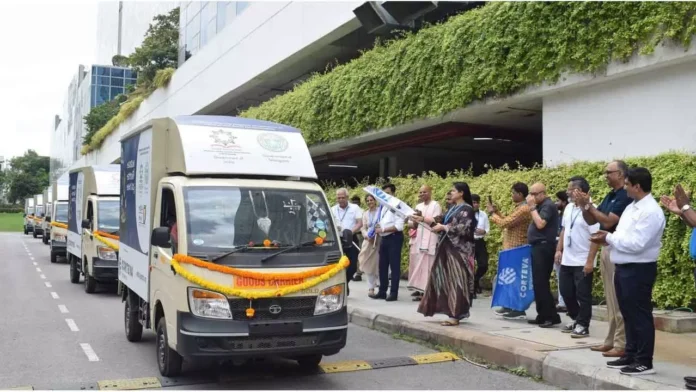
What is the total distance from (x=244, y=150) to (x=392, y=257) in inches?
192

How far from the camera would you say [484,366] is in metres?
7.09

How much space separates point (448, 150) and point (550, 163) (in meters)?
9.18

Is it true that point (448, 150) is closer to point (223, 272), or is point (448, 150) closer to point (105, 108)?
point (223, 272)

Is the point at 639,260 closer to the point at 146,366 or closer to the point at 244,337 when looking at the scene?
the point at 244,337

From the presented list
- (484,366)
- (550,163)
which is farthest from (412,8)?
(484,366)

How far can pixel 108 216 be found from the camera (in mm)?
13664

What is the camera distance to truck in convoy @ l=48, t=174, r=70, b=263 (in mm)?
21078

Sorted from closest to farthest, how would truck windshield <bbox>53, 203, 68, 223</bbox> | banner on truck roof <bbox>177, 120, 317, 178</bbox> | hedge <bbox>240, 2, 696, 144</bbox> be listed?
banner on truck roof <bbox>177, 120, 317, 178</bbox>
hedge <bbox>240, 2, 696, 144</bbox>
truck windshield <bbox>53, 203, 68, 223</bbox>

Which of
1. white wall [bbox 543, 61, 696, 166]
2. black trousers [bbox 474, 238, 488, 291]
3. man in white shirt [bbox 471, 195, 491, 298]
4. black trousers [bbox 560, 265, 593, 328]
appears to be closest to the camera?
black trousers [bbox 560, 265, 593, 328]

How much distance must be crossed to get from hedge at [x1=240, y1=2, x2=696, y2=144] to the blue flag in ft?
11.9

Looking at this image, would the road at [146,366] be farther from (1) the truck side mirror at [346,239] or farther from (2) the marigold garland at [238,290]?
(1) the truck side mirror at [346,239]

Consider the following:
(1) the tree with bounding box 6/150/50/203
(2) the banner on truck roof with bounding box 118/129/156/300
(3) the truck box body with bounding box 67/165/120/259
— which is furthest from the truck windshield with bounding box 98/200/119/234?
(1) the tree with bounding box 6/150/50/203

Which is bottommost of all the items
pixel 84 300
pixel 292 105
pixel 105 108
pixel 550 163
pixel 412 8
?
pixel 84 300

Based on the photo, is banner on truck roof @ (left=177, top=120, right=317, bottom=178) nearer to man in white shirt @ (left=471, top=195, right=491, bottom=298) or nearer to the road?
the road
